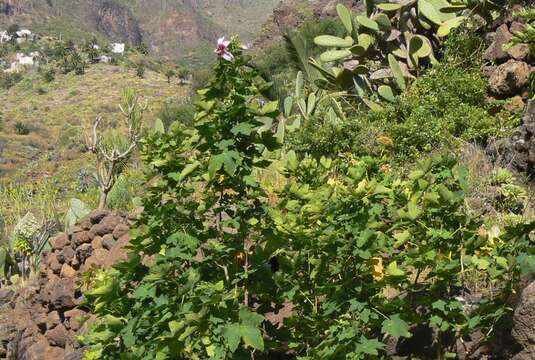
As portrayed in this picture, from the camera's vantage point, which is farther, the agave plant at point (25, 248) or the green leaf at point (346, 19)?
the agave plant at point (25, 248)

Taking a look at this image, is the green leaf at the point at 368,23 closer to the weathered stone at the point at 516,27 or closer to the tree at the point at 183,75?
the weathered stone at the point at 516,27

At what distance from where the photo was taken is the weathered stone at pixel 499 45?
6953mm

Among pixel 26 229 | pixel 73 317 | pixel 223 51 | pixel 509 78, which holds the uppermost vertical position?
pixel 223 51

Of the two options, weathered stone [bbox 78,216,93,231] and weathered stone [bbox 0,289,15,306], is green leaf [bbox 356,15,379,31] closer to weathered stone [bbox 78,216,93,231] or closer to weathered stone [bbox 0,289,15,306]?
weathered stone [bbox 78,216,93,231]

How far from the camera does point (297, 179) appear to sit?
3.54 meters

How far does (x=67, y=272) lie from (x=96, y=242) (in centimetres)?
48

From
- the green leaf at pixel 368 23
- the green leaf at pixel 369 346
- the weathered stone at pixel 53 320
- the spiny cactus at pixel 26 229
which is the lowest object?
the spiny cactus at pixel 26 229

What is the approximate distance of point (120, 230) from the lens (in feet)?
18.7

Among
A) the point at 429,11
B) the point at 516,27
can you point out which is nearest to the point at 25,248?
the point at 429,11

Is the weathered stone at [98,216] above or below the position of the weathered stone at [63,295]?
above

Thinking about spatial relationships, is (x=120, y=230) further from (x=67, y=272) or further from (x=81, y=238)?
(x=67, y=272)

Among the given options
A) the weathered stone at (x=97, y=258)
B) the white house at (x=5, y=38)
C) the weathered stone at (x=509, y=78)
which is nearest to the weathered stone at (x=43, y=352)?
the weathered stone at (x=97, y=258)

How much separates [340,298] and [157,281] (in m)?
0.81

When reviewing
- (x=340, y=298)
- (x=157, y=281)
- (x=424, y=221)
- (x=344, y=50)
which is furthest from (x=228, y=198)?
(x=344, y=50)
